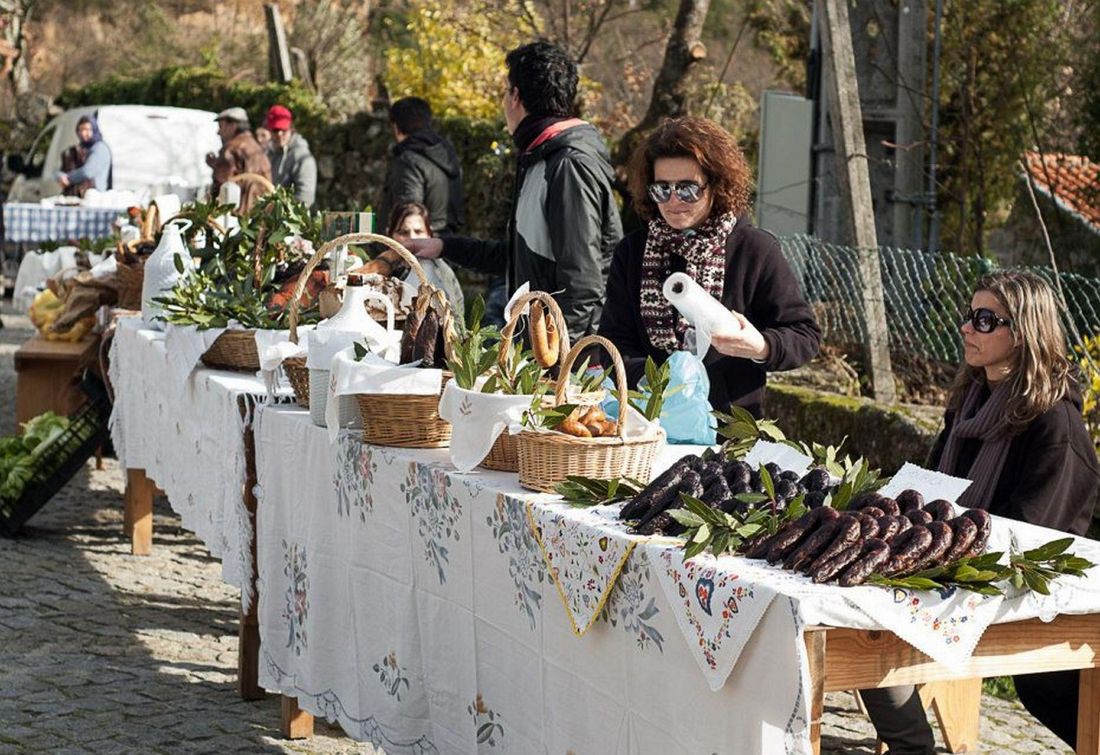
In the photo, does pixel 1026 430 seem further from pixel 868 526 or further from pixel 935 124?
pixel 935 124

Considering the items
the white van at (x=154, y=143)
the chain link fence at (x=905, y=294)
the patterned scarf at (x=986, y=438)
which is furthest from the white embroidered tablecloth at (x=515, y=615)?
the white van at (x=154, y=143)

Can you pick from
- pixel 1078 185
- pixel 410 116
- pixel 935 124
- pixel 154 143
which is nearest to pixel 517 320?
pixel 410 116

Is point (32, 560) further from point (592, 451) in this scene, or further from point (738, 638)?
point (738, 638)

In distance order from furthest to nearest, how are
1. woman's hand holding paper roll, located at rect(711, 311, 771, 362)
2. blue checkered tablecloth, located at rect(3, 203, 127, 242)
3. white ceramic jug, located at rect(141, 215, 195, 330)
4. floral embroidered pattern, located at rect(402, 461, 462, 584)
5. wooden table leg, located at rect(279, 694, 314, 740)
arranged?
blue checkered tablecloth, located at rect(3, 203, 127, 242) → white ceramic jug, located at rect(141, 215, 195, 330) → wooden table leg, located at rect(279, 694, 314, 740) → woman's hand holding paper roll, located at rect(711, 311, 771, 362) → floral embroidered pattern, located at rect(402, 461, 462, 584)

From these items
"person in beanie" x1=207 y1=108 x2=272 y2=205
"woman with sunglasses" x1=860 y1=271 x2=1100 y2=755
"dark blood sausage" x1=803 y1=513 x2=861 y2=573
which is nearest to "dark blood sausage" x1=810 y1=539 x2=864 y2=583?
"dark blood sausage" x1=803 y1=513 x2=861 y2=573

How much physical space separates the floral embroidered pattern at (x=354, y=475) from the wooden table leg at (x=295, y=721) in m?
0.78

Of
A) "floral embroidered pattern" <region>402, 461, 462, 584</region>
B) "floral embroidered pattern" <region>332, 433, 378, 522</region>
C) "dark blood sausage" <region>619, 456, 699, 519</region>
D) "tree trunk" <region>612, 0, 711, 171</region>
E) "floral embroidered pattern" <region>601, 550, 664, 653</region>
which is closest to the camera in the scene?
"floral embroidered pattern" <region>601, 550, 664, 653</region>

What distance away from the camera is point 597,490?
3.34m

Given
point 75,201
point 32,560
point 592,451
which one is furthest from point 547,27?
point 592,451

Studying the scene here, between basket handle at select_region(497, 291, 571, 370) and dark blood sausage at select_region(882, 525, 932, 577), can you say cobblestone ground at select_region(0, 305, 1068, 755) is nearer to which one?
basket handle at select_region(497, 291, 571, 370)

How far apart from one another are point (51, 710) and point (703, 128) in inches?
104

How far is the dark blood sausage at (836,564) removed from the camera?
2.66 m

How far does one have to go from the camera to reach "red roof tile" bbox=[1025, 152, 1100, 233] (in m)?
9.55

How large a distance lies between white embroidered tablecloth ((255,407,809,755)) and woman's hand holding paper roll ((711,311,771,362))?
11.7 inches
